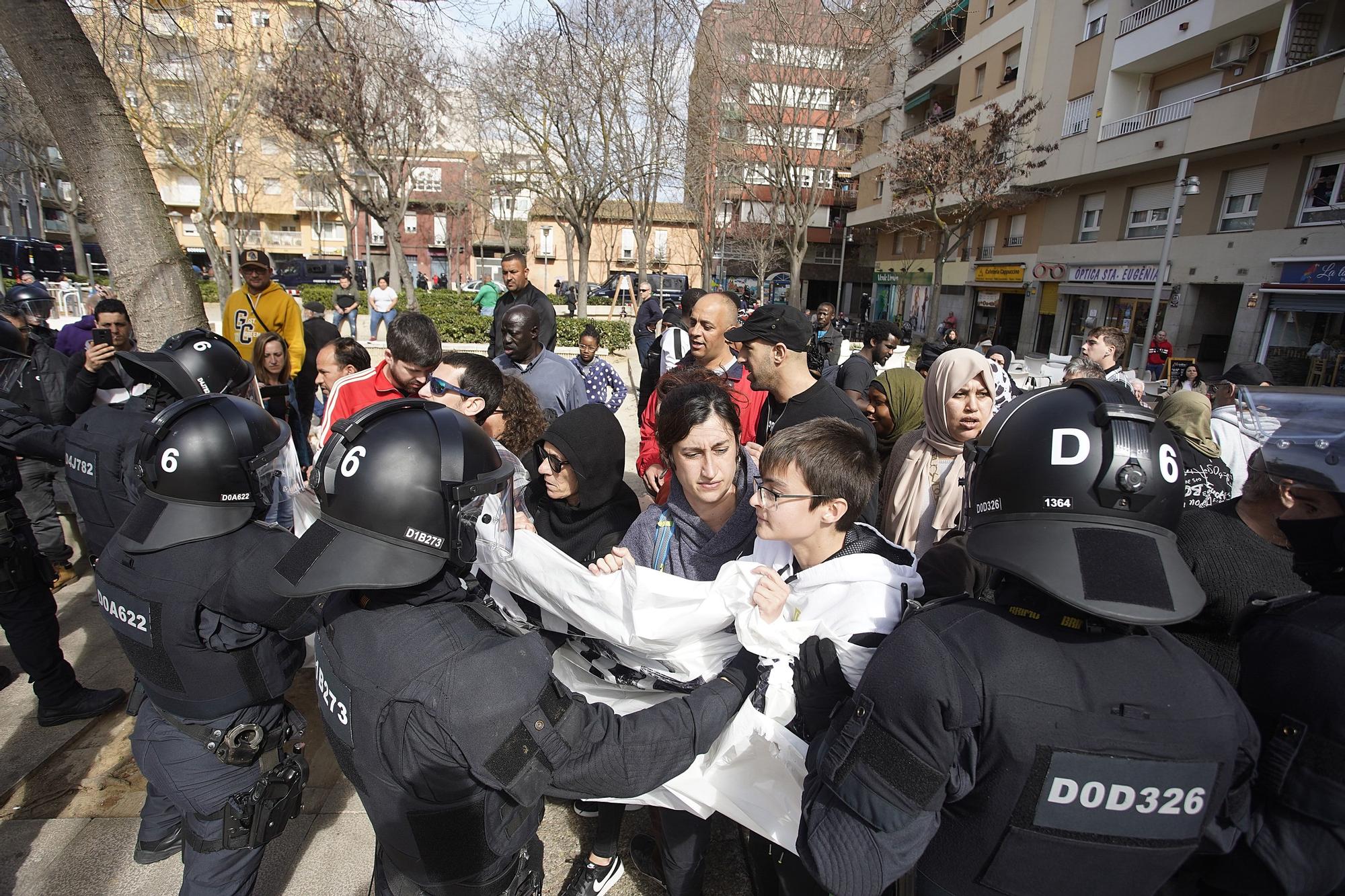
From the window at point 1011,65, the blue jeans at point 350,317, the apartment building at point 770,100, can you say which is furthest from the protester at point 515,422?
the window at point 1011,65

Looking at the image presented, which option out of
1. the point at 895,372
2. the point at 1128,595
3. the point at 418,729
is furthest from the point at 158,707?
the point at 895,372

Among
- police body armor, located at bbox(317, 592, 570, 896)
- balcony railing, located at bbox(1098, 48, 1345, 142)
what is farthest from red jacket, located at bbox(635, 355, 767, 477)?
balcony railing, located at bbox(1098, 48, 1345, 142)

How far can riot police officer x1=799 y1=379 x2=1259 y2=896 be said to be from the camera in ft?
3.82

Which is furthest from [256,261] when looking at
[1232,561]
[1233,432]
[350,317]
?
[350,317]

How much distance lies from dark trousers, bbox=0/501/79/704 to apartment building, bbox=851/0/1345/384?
12.9 m

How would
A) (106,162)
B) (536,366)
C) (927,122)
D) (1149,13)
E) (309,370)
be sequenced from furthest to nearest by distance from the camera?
(927,122)
(1149,13)
(309,370)
(536,366)
(106,162)

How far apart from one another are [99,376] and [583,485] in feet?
12.7

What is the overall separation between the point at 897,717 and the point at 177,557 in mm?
2089

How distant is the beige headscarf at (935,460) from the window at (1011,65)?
90.4ft

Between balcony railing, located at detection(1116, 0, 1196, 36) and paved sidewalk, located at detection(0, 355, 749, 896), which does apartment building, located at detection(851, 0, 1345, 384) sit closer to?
balcony railing, located at detection(1116, 0, 1196, 36)

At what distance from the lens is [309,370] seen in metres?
6.49

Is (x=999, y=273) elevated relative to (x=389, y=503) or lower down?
elevated

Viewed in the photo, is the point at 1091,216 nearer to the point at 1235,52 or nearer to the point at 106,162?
the point at 1235,52

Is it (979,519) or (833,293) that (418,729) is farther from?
(833,293)
